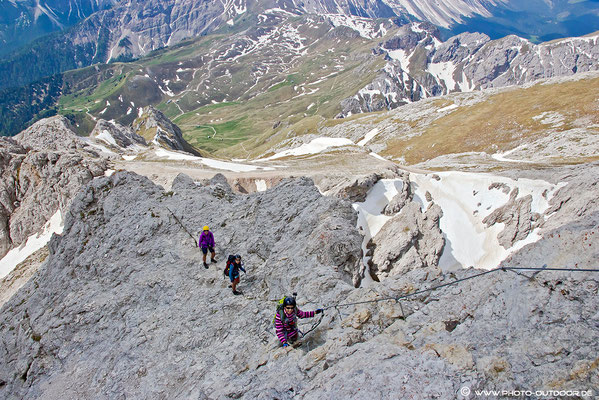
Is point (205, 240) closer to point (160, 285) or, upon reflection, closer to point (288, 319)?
point (160, 285)

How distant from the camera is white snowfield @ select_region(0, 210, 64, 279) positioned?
6203cm

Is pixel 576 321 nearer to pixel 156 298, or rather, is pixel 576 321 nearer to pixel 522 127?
pixel 156 298

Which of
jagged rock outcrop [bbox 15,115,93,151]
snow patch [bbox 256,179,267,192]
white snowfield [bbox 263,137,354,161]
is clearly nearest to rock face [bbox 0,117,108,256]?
jagged rock outcrop [bbox 15,115,93,151]

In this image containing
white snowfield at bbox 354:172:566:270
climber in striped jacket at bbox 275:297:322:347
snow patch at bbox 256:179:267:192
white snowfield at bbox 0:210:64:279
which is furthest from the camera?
snow patch at bbox 256:179:267:192

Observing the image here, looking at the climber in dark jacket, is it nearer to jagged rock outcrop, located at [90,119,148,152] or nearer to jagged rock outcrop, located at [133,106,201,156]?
jagged rock outcrop, located at [90,119,148,152]

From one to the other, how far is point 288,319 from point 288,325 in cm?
40

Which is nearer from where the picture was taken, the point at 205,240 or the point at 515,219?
the point at 205,240

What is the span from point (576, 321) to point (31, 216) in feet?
290

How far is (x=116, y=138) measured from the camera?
11419cm

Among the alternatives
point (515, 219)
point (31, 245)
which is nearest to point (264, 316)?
point (515, 219)

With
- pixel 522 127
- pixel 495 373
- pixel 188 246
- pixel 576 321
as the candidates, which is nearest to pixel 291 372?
pixel 495 373

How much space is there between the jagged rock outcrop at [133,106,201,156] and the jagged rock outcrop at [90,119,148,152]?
7.47 meters

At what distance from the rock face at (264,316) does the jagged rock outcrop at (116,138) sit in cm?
8406

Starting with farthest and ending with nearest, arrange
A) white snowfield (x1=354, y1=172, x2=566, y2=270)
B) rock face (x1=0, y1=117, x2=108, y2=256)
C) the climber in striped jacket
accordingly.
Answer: rock face (x1=0, y1=117, x2=108, y2=256) → white snowfield (x1=354, y1=172, x2=566, y2=270) → the climber in striped jacket
